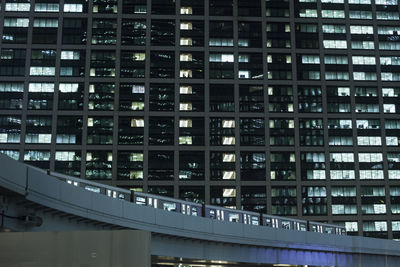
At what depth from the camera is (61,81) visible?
105 metres

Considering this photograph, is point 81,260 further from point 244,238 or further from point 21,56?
point 21,56

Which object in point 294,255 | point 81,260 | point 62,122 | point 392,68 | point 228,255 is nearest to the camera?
point 81,260

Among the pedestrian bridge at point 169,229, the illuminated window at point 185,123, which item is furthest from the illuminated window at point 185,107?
the pedestrian bridge at point 169,229

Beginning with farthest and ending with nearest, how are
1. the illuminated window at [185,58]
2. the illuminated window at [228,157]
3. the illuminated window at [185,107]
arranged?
1. the illuminated window at [185,58]
2. the illuminated window at [185,107]
3. the illuminated window at [228,157]

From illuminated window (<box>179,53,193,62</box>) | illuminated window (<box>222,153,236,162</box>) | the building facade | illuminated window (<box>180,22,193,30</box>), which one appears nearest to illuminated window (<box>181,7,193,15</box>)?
the building facade

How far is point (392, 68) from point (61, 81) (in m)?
54.9

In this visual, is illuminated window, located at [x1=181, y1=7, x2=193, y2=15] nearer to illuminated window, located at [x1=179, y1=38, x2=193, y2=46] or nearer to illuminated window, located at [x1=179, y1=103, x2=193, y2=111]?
illuminated window, located at [x1=179, y1=38, x2=193, y2=46]

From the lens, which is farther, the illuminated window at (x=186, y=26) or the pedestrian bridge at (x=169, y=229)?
the illuminated window at (x=186, y=26)

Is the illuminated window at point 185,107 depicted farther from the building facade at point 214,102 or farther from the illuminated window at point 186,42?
the illuminated window at point 186,42

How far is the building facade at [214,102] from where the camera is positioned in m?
102

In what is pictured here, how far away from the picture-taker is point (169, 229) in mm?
43812

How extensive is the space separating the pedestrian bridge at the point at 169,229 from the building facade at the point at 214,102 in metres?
44.3

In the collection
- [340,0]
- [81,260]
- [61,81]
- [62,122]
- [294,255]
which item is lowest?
[294,255]

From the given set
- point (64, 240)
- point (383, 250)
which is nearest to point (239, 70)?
point (383, 250)
